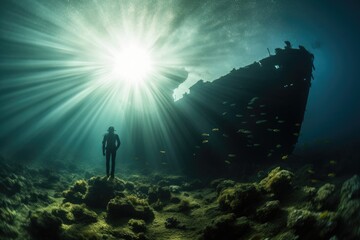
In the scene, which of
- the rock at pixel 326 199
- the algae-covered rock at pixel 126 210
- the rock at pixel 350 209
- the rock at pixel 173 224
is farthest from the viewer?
the algae-covered rock at pixel 126 210

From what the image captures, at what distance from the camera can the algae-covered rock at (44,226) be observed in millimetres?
8242

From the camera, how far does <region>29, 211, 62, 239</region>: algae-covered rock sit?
8242 mm

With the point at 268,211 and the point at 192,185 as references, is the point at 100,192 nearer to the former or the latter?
the point at 192,185

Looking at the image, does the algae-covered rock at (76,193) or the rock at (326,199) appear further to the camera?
the algae-covered rock at (76,193)

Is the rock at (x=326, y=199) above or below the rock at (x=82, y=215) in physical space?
below

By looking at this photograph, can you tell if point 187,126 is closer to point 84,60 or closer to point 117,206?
point 117,206

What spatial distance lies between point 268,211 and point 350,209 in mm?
2548

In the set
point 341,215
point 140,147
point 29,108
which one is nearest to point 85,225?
point 341,215

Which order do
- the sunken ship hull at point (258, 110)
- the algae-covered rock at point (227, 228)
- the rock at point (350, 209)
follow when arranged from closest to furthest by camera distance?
the rock at point (350, 209)
the algae-covered rock at point (227, 228)
the sunken ship hull at point (258, 110)

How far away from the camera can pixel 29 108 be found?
40312mm

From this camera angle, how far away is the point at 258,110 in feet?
61.6

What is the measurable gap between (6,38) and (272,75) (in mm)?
24664

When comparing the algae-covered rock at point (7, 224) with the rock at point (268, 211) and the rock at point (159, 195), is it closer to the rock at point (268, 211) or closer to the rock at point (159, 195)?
the rock at point (159, 195)

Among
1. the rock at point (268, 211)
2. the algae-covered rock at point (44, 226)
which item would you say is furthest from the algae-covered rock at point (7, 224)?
the rock at point (268, 211)
